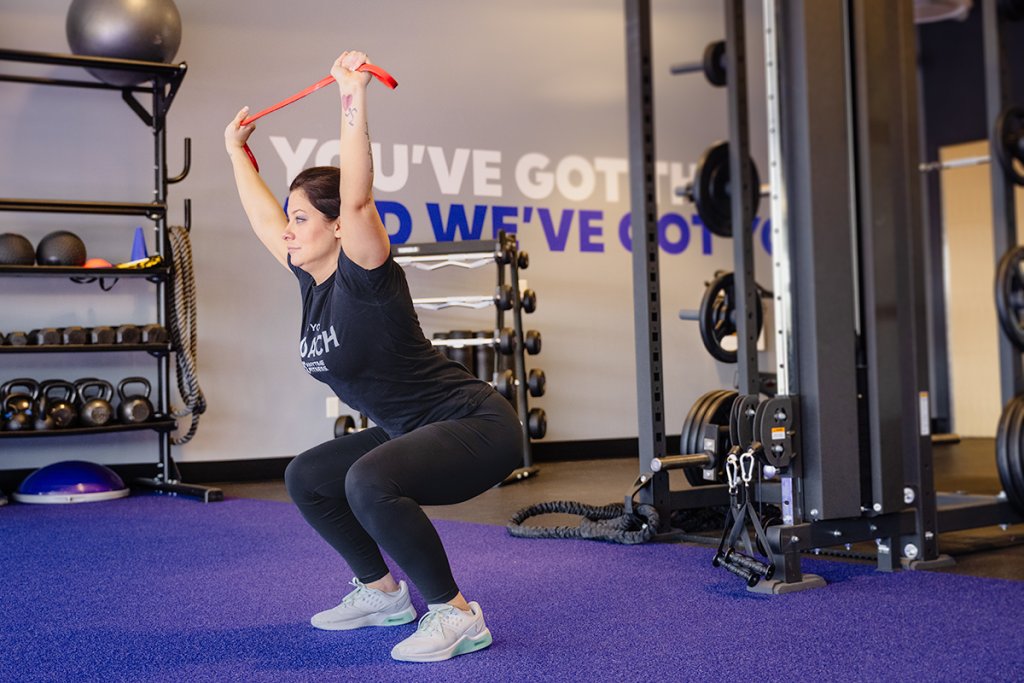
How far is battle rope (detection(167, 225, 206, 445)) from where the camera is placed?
5504 mm

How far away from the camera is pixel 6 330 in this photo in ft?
18.0

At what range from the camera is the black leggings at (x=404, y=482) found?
2.20 meters

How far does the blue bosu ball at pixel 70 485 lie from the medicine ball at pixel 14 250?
101 centimetres

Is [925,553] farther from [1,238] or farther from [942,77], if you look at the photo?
[942,77]

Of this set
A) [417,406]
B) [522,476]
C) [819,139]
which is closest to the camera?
[417,406]

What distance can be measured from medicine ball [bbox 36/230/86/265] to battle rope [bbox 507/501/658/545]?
268 centimetres

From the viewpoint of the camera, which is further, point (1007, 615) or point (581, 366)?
point (581, 366)

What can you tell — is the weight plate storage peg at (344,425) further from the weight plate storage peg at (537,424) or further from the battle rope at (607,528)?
the battle rope at (607,528)

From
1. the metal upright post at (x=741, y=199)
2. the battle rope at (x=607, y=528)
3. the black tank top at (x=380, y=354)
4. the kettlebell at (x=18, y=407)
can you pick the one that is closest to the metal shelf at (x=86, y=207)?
the kettlebell at (x=18, y=407)

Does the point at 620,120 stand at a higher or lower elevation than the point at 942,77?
lower

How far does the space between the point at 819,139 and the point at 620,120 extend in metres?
4.34

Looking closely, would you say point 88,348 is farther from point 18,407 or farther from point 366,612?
point 366,612

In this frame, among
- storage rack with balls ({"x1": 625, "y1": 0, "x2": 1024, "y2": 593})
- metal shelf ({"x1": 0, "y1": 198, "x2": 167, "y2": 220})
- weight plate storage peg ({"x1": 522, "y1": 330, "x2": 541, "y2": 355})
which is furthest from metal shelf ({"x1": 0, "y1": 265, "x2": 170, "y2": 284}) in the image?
storage rack with balls ({"x1": 625, "y1": 0, "x2": 1024, "y2": 593})

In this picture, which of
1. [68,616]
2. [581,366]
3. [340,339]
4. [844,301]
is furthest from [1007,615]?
[581,366]
